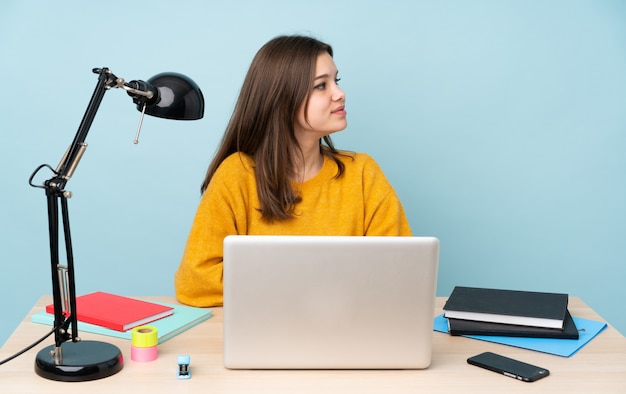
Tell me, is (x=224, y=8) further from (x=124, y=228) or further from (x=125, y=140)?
(x=124, y=228)

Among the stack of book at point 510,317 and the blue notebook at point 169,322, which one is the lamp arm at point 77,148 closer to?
the blue notebook at point 169,322

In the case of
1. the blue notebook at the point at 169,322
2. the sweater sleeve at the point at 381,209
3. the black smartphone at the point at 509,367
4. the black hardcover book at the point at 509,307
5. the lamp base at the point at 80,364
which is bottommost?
the blue notebook at the point at 169,322

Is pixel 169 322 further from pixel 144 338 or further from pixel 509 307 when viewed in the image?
pixel 509 307

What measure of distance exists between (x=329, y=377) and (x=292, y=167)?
3.52ft

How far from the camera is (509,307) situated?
174 cm

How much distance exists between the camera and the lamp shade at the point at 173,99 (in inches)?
60.9

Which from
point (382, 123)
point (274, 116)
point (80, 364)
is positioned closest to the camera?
point (80, 364)

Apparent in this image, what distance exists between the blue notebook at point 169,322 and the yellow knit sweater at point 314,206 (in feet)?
1.01

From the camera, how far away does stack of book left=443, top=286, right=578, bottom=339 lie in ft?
5.46

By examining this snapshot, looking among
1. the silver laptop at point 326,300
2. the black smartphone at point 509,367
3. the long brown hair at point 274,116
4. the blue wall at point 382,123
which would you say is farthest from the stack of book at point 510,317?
the blue wall at point 382,123

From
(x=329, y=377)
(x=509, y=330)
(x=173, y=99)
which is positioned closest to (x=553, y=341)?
(x=509, y=330)

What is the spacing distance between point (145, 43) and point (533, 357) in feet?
6.73

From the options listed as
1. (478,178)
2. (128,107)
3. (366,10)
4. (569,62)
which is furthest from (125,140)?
(569,62)

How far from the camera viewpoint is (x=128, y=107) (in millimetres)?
3025
